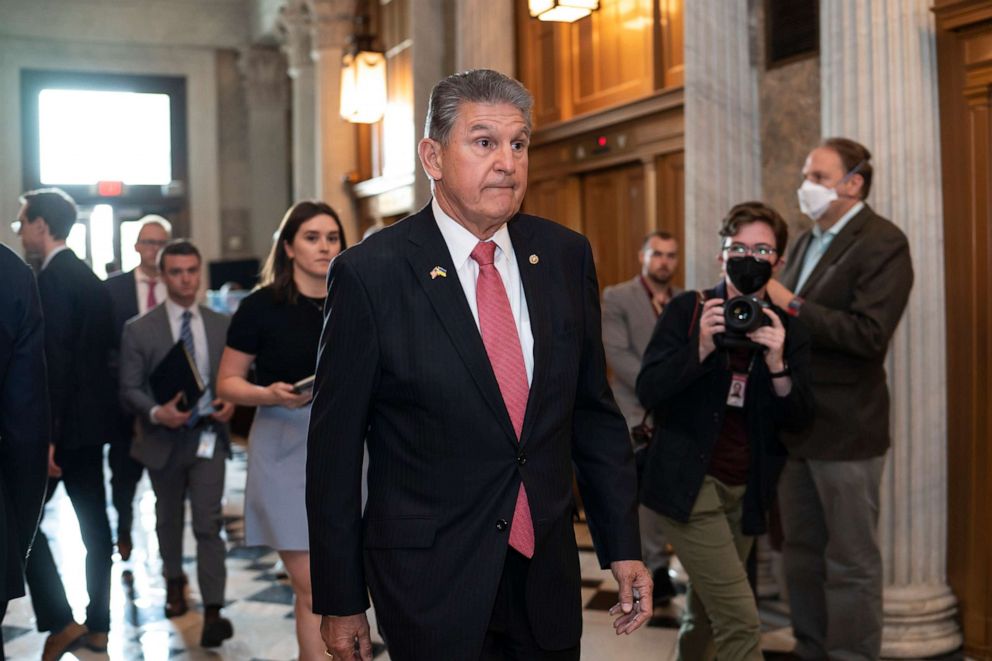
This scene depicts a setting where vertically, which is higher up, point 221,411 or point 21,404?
point 21,404

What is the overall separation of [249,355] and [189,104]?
14939 millimetres

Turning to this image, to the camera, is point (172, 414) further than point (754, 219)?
Yes

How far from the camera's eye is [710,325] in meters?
3.49

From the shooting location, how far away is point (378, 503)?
2.32 m

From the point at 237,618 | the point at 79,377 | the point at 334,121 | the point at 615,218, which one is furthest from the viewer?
the point at 334,121

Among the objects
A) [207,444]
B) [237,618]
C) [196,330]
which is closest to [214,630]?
[237,618]

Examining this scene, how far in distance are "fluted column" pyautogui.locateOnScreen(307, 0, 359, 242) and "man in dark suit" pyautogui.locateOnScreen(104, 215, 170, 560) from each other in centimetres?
617

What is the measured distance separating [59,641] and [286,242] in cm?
208

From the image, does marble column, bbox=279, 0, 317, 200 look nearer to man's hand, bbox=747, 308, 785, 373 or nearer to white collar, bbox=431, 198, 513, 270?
man's hand, bbox=747, 308, 785, 373

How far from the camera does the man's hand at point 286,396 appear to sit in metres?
3.92

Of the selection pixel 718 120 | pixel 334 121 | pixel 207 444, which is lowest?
pixel 207 444

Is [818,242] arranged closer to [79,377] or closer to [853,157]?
[853,157]

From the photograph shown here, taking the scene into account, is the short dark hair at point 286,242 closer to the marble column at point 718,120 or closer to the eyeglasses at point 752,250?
the eyeglasses at point 752,250

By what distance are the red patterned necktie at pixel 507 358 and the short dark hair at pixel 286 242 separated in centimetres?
182
